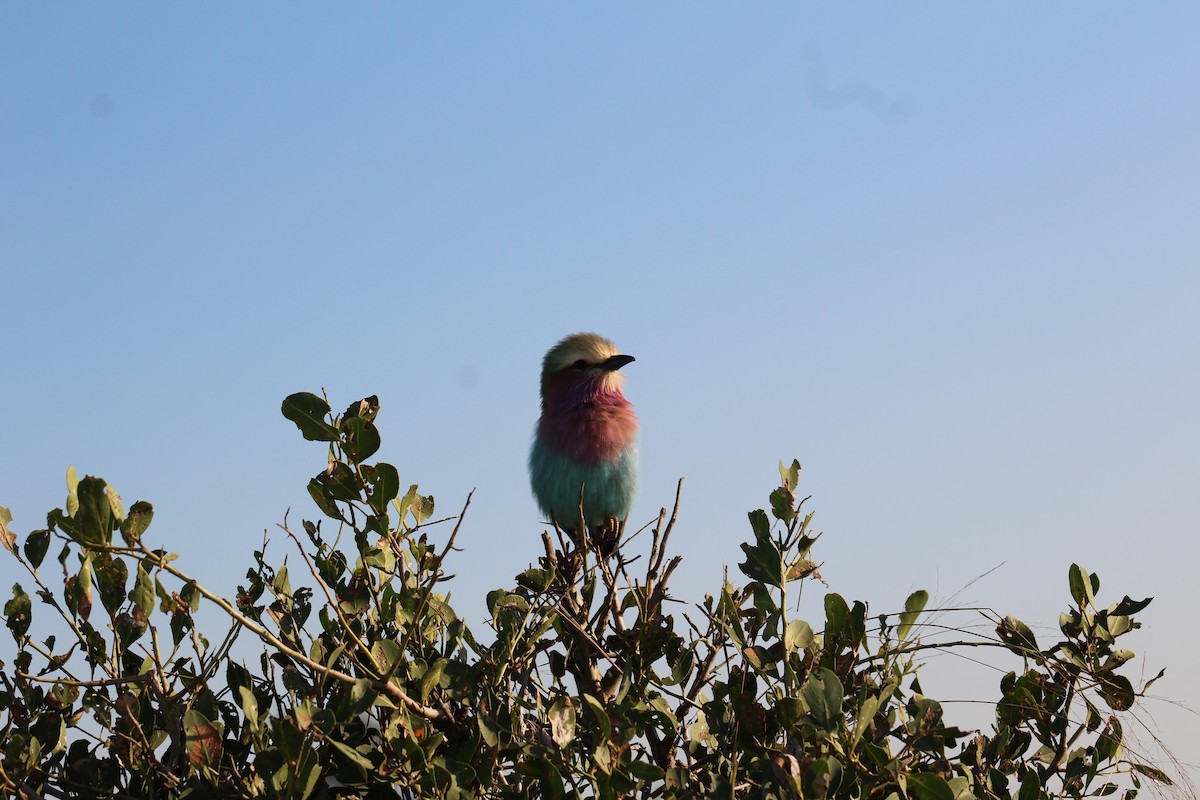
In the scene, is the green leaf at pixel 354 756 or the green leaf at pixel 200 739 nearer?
the green leaf at pixel 354 756

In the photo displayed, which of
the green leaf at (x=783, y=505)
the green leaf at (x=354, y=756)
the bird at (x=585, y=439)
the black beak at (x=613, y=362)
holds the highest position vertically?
the black beak at (x=613, y=362)

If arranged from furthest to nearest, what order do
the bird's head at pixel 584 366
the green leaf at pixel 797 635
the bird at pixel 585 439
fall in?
1. the bird's head at pixel 584 366
2. the bird at pixel 585 439
3. the green leaf at pixel 797 635

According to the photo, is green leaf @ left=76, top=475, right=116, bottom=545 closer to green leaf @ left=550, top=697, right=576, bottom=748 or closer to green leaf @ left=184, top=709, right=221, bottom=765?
green leaf @ left=184, top=709, right=221, bottom=765

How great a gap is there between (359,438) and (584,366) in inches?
115

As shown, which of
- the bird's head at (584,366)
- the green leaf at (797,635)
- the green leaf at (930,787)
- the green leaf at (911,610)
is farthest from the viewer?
the bird's head at (584,366)

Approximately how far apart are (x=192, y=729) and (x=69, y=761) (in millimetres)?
622

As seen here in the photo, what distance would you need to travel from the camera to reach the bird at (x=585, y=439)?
5621 mm

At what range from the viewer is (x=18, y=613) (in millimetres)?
3191

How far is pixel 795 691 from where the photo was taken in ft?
9.79

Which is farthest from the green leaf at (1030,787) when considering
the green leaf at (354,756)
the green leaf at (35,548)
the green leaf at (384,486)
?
the green leaf at (35,548)

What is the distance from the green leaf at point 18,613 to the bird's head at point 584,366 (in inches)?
124

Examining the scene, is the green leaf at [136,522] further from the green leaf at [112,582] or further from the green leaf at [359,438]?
the green leaf at [359,438]

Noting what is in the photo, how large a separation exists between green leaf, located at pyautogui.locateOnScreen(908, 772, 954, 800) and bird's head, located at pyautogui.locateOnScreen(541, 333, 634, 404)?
3.44 m

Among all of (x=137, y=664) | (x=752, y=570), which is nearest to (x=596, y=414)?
(x=752, y=570)
